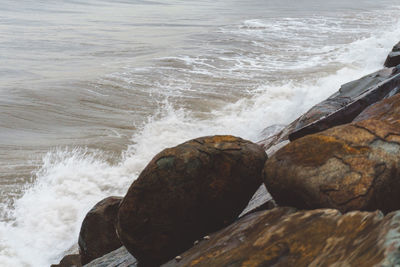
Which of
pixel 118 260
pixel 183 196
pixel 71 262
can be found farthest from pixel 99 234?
pixel 183 196

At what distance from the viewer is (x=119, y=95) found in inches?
460

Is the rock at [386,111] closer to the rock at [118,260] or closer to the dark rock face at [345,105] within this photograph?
the dark rock face at [345,105]

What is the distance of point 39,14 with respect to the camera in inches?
1169

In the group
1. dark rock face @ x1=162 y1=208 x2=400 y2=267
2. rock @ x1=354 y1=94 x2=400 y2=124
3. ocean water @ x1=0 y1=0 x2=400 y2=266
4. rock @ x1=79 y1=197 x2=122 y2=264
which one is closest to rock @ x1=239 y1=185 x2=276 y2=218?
dark rock face @ x1=162 y1=208 x2=400 y2=267

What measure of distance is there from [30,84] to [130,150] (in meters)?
5.65

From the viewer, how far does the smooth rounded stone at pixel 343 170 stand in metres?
2.73

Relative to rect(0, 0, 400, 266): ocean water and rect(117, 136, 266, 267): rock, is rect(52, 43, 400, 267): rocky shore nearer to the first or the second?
rect(117, 136, 266, 267): rock

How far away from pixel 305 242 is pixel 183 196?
3.63 feet

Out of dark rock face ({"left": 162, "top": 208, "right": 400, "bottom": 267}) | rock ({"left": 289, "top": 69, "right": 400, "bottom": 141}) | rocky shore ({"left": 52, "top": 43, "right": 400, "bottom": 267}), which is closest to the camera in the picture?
dark rock face ({"left": 162, "top": 208, "right": 400, "bottom": 267})

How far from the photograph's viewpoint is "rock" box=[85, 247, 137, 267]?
367cm

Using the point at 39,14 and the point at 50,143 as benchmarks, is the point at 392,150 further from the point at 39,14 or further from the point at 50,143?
the point at 39,14

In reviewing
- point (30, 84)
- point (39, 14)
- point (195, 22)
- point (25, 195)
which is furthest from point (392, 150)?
point (39, 14)

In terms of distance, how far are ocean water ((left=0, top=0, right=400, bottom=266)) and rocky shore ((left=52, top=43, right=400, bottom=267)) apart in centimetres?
279

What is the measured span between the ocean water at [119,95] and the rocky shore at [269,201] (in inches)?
110
